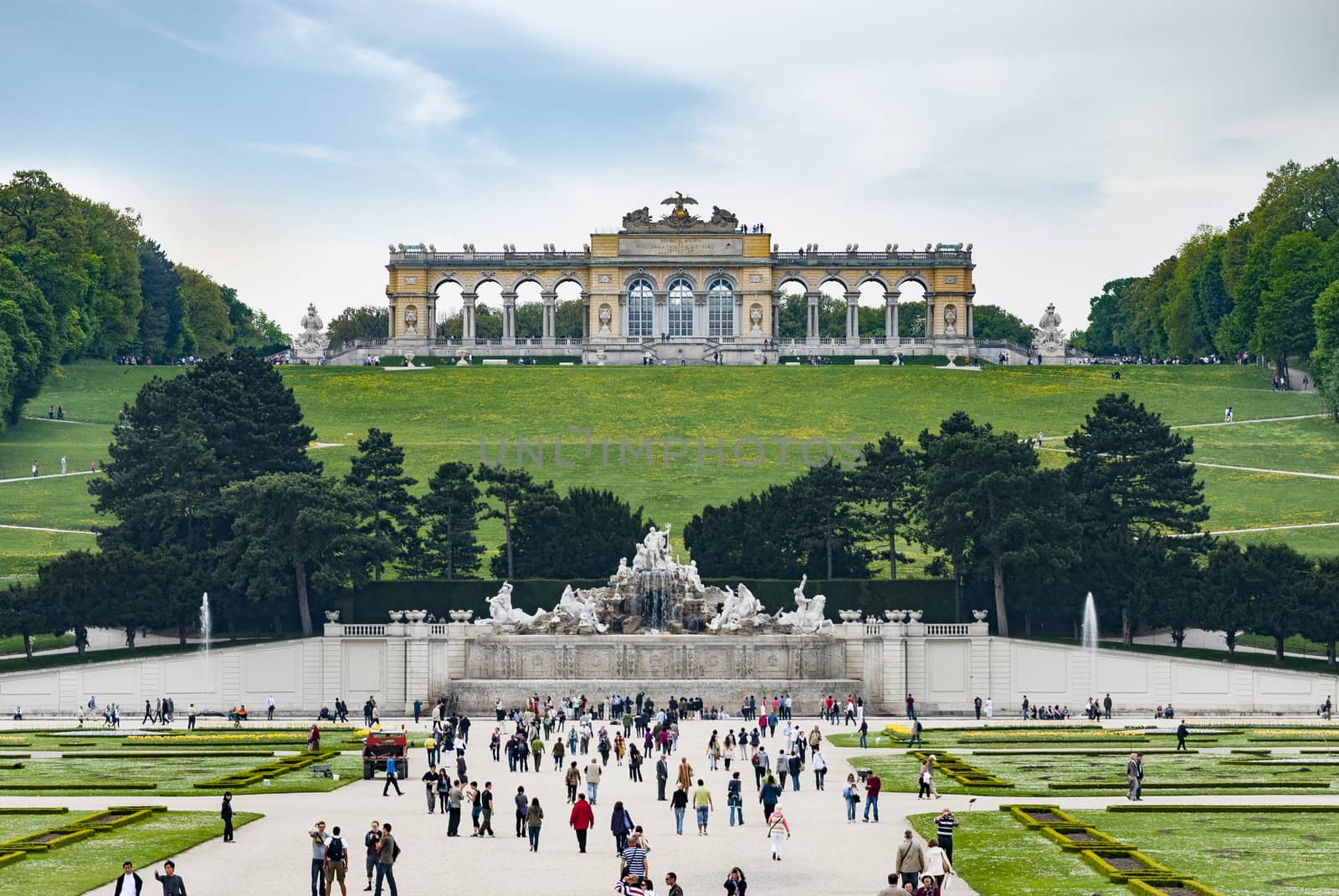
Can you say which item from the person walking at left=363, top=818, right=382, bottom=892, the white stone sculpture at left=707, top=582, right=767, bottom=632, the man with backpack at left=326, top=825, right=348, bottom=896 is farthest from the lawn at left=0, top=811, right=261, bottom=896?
the white stone sculpture at left=707, top=582, right=767, bottom=632

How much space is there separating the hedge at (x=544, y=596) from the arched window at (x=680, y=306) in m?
58.9

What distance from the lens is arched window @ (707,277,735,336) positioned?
413ft

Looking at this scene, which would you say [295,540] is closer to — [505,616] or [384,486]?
[384,486]

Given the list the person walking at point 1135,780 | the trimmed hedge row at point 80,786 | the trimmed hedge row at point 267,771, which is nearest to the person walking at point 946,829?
the person walking at point 1135,780

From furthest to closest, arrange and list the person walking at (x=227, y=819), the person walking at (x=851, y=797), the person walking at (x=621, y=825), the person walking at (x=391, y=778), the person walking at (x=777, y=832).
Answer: the person walking at (x=391, y=778)
the person walking at (x=851, y=797)
the person walking at (x=227, y=819)
the person walking at (x=621, y=825)
the person walking at (x=777, y=832)

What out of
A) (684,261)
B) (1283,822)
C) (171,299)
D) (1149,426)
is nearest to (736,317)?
(684,261)

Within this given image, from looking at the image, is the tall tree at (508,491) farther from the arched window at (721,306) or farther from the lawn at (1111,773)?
the arched window at (721,306)

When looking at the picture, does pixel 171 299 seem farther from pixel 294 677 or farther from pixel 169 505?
pixel 294 677

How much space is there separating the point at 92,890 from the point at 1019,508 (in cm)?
4340

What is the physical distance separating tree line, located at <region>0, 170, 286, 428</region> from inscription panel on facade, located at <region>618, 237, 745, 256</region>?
1185 inches

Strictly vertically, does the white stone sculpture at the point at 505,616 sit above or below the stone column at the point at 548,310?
below

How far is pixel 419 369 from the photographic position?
362ft

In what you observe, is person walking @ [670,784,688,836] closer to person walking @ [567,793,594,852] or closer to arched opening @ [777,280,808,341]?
person walking @ [567,793,594,852]

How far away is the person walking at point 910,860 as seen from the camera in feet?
86.2
